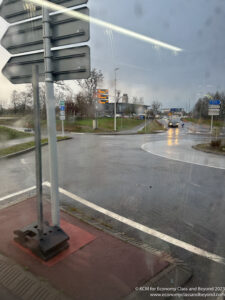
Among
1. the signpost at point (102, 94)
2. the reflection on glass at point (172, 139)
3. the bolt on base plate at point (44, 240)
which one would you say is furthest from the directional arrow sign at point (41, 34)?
the signpost at point (102, 94)

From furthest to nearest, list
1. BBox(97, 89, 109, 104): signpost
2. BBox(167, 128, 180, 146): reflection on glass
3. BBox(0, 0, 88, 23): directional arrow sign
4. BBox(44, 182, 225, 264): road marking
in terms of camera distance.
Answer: BBox(97, 89, 109, 104): signpost < BBox(167, 128, 180, 146): reflection on glass < BBox(44, 182, 225, 264): road marking < BBox(0, 0, 88, 23): directional arrow sign

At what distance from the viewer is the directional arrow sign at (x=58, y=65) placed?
2549 millimetres

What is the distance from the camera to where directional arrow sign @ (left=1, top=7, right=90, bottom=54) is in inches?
99.0

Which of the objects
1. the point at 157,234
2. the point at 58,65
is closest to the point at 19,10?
the point at 58,65

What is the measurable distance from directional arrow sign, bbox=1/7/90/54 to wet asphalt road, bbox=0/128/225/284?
2888mm

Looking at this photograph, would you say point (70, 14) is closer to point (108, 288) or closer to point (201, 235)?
point (108, 288)

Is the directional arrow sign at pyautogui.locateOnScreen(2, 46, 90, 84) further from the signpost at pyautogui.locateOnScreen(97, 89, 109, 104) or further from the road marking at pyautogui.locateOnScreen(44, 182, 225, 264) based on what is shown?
the signpost at pyautogui.locateOnScreen(97, 89, 109, 104)

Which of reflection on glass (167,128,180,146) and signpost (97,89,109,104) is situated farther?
signpost (97,89,109,104)

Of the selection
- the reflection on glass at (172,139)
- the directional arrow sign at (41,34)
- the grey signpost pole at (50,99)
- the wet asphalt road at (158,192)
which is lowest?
the reflection on glass at (172,139)

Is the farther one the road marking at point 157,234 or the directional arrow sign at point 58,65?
the road marking at point 157,234

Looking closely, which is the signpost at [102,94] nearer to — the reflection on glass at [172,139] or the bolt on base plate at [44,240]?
the reflection on glass at [172,139]

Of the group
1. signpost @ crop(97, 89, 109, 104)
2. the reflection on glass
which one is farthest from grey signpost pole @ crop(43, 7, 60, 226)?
signpost @ crop(97, 89, 109, 104)

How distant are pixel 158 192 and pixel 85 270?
3136 millimetres

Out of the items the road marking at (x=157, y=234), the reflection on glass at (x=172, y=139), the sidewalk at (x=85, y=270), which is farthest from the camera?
the reflection on glass at (x=172, y=139)
